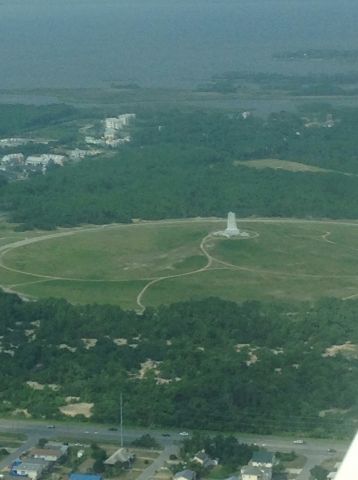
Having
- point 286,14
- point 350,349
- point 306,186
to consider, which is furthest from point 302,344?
point 286,14

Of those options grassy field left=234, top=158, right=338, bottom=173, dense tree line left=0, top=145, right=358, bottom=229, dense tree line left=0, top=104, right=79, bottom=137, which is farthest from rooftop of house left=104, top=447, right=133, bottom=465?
dense tree line left=0, top=104, right=79, bottom=137

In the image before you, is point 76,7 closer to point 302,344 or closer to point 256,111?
point 256,111

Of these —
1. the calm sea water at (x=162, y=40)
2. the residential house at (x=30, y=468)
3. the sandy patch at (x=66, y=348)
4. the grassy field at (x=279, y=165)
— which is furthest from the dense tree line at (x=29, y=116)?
the residential house at (x=30, y=468)

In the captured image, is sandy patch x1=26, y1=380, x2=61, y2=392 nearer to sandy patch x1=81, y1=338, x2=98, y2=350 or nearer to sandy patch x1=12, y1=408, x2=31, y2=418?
sandy patch x1=12, y1=408, x2=31, y2=418

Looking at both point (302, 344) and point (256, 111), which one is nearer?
point (302, 344)

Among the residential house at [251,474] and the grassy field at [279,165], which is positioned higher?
the residential house at [251,474]

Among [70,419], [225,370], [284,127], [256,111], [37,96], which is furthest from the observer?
[37,96]

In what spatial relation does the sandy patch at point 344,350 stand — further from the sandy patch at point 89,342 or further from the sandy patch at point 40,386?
the sandy patch at point 40,386
